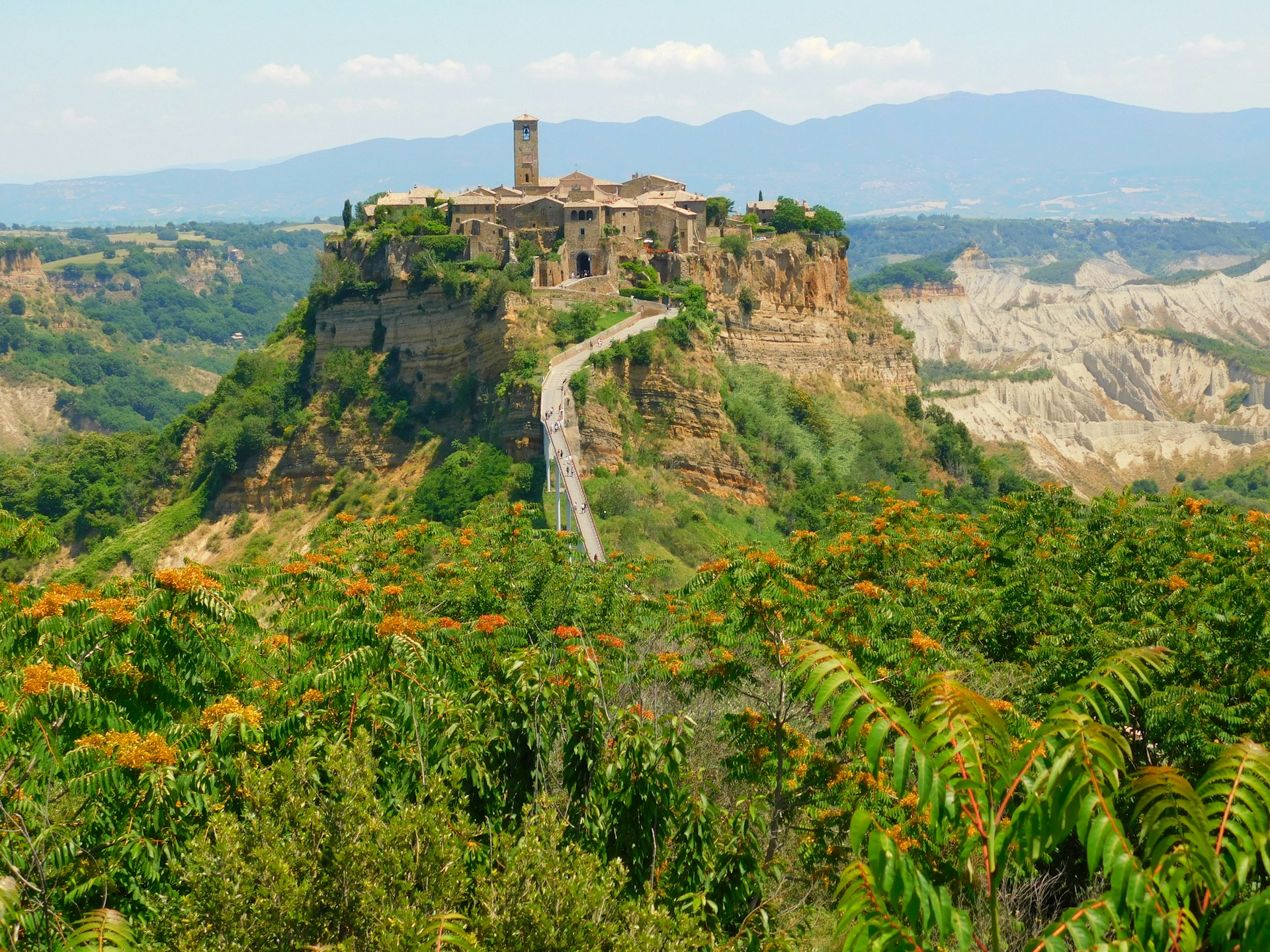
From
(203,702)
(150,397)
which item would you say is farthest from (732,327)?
(150,397)

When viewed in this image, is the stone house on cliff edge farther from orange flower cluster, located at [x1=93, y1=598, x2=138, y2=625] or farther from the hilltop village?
orange flower cluster, located at [x1=93, y1=598, x2=138, y2=625]

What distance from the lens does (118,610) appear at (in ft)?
43.4

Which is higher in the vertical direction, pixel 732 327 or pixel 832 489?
pixel 732 327

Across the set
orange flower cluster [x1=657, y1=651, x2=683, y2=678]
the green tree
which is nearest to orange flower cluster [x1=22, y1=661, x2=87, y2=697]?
orange flower cluster [x1=657, y1=651, x2=683, y2=678]

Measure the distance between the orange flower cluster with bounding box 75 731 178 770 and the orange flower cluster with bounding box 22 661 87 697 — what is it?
0.54 metres

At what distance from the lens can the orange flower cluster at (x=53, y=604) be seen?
1409cm

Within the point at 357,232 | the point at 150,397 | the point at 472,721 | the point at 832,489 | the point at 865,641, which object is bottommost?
the point at 150,397

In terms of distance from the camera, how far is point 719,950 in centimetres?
1022

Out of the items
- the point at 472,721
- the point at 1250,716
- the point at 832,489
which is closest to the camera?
the point at 472,721

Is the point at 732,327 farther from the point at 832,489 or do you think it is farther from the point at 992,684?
the point at 992,684

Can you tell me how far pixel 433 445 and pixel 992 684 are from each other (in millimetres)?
44180

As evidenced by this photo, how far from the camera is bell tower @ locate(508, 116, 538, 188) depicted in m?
72.7

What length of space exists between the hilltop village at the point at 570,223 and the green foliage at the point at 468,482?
36.4 feet

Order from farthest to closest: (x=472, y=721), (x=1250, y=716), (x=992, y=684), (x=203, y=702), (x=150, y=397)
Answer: (x=150, y=397) → (x=992, y=684) → (x=1250, y=716) → (x=203, y=702) → (x=472, y=721)
